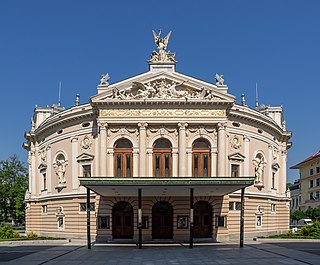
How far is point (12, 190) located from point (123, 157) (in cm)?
4017

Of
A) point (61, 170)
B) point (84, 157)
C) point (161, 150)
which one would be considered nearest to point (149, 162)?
point (161, 150)

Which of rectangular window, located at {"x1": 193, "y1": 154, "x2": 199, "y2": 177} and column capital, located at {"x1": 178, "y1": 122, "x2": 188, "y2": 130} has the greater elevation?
column capital, located at {"x1": 178, "y1": 122, "x2": 188, "y2": 130}

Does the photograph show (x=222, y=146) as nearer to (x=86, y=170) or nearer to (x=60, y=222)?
(x=86, y=170)

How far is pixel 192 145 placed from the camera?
144ft

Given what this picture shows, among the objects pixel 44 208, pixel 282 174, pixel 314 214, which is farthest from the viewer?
pixel 314 214

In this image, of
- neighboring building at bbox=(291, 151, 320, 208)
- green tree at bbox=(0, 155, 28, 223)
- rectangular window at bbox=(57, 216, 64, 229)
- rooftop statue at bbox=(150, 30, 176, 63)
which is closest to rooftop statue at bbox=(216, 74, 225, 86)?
rooftop statue at bbox=(150, 30, 176, 63)

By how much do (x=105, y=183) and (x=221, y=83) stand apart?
64.5 ft

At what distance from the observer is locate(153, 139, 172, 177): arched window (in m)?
43.9

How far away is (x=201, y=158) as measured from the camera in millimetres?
44281

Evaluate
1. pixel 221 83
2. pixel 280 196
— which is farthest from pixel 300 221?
pixel 221 83

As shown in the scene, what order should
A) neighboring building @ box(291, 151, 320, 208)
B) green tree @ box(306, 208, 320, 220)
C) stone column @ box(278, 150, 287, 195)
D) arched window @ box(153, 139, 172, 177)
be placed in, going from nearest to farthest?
1. arched window @ box(153, 139, 172, 177)
2. stone column @ box(278, 150, 287, 195)
3. green tree @ box(306, 208, 320, 220)
4. neighboring building @ box(291, 151, 320, 208)

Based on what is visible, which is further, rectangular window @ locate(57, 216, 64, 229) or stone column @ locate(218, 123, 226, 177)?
rectangular window @ locate(57, 216, 64, 229)

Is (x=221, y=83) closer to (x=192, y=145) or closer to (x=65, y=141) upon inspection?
(x=192, y=145)

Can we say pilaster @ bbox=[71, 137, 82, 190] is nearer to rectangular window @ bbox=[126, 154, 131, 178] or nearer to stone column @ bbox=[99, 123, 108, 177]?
stone column @ bbox=[99, 123, 108, 177]
